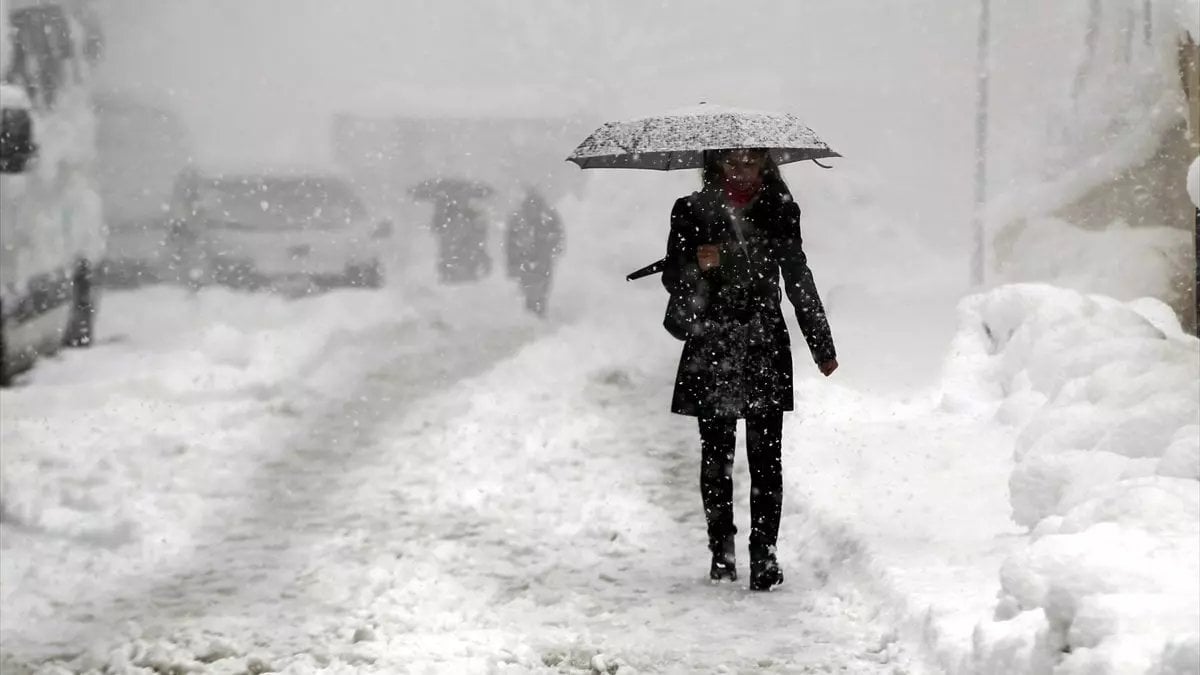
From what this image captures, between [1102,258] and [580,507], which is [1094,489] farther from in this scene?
[1102,258]

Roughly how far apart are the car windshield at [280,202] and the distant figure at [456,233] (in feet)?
8.53

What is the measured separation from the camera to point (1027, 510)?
19.6 feet

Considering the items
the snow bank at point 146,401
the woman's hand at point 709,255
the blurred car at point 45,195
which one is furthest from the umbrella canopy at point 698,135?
the blurred car at point 45,195

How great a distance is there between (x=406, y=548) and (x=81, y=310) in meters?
11.5

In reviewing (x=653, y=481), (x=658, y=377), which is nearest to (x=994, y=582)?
(x=653, y=481)

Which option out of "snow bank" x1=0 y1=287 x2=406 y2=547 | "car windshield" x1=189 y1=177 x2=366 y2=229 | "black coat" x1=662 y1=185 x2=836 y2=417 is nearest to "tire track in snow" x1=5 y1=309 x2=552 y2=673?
"snow bank" x1=0 y1=287 x2=406 y2=547

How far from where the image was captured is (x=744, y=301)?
18.6 ft

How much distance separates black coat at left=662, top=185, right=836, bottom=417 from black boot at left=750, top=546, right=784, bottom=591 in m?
0.62

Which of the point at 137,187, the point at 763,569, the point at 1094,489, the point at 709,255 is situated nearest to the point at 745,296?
the point at 709,255

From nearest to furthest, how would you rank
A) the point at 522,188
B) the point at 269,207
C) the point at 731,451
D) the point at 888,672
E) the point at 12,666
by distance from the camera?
the point at 888,672
the point at 12,666
the point at 731,451
the point at 269,207
the point at 522,188

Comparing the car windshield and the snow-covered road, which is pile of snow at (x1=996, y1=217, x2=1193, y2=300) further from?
the car windshield

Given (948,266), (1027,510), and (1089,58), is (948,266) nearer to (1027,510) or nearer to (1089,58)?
(1089,58)

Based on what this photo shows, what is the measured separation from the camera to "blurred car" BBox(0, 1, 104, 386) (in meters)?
14.0

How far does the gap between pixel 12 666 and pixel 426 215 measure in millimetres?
17029
